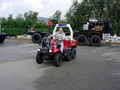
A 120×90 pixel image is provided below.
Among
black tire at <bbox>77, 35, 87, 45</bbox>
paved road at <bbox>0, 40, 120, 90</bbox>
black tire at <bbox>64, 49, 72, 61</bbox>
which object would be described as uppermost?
black tire at <bbox>77, 35, 87, 45</bbox>

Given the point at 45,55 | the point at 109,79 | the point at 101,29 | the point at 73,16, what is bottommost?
the point at 109,79

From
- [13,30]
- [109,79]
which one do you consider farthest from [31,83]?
[13,30]

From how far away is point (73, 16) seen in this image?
2239 cm

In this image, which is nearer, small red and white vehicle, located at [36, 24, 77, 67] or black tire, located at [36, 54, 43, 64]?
small red and white vehicle, located at [36, 24, 77, 67]

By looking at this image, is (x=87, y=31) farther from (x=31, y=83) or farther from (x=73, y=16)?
(x=31, y=83)

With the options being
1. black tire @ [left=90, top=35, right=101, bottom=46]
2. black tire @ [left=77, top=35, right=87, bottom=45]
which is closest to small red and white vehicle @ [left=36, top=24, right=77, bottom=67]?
black tire @ [left=77, top=35, right=87, bottom=45]

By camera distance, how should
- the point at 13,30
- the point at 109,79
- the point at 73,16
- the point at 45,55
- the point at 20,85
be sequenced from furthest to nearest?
the point at 13,30, the point at 73,16, the point at 45,55, the point at 109,79, the point at 20,85

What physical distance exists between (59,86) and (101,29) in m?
12.5

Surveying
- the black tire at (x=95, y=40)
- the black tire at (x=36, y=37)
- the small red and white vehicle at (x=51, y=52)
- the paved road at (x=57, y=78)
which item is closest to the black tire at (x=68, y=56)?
the small red and white vehicle at (x=51, y=52)

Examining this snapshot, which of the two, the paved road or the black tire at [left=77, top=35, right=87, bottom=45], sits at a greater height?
the black tire at [left=77, top=35, right=87, bottom=45]

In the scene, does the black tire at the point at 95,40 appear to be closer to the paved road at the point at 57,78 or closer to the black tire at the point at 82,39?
the black tire at the point at 82,39

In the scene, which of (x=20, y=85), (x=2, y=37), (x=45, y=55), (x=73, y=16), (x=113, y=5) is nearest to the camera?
(x=20, y=85)

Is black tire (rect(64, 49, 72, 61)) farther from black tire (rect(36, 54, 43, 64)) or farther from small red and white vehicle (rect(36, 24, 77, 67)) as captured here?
black tire (rect(36, 54, 43, 64))

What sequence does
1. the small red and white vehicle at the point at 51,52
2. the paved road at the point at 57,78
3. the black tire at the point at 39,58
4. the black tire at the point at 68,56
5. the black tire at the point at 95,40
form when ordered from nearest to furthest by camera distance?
the paved road at the point at 57,78
the small red and white vehicle at the point at 51,52
the black tire at the point at 39,58
the black tire at the point at 68,56
the black tire at the point at 95,40
